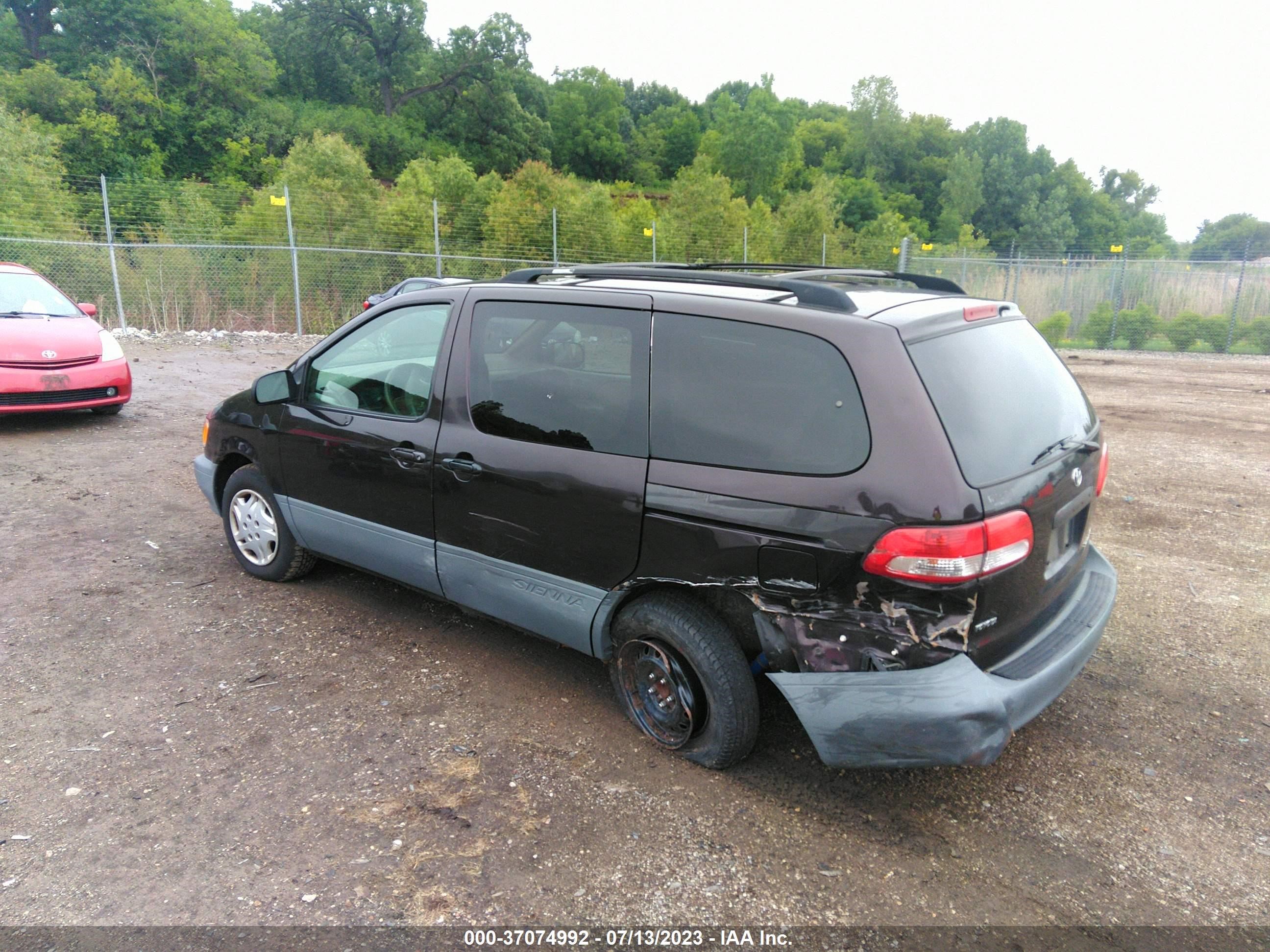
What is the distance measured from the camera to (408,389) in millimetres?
3703

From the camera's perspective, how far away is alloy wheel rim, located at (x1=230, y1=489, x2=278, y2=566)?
4516 millimetres

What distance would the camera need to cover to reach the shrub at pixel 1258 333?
60.2ft

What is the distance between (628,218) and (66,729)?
25.6 metres

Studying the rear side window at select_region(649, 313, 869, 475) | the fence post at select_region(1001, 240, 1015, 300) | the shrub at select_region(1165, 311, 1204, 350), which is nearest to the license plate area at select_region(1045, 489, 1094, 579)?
the rear side window at select_region(649, 313, 869, 475)

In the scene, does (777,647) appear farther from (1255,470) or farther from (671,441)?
(1255,470)

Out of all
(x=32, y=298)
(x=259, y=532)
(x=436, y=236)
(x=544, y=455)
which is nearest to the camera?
(x=544, y=455)

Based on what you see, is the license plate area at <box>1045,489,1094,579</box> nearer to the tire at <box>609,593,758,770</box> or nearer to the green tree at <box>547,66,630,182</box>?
the tire at <box>609,593,758,770</box>

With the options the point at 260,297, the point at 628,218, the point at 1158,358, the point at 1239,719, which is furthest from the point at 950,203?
the point at 1239,719

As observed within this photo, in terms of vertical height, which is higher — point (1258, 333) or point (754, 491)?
point (754, 491)

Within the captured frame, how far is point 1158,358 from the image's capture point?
17922mm

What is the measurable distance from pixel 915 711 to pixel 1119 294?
71.9 ft

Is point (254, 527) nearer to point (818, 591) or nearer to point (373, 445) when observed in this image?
point (373, 445)

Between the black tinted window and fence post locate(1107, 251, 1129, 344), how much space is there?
68.5ft

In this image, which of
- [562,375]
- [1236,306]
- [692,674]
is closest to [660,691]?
[692,674]
